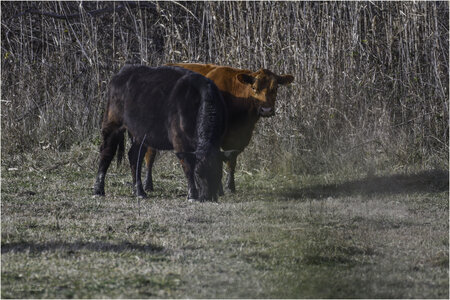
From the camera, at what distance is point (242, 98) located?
9039mm

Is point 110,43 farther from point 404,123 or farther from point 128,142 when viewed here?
point 404,123

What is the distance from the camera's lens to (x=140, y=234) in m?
6.30

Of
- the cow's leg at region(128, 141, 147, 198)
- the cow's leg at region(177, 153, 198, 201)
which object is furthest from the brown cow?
the cow's leg at region(177, 153, 198, 201)

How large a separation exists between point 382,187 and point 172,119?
237cm

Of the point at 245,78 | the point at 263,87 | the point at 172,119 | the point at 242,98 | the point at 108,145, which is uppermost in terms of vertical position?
the point at 245,78

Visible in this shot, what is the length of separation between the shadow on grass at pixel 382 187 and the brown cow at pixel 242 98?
75 centimetres

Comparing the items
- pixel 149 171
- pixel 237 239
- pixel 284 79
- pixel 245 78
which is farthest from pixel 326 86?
pixel 237 239

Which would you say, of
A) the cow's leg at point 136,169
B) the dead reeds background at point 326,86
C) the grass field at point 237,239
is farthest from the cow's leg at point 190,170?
the dead reeds background at point 326,86

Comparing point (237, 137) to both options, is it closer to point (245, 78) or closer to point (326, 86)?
point (245, 78)

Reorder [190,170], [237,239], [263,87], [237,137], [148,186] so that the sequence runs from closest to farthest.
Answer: [237,239]
[190,170]
[263,87]
[237,137]
[148,186]

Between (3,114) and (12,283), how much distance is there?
703 centimetres

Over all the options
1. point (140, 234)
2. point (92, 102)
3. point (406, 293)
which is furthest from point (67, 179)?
point (406, 293)

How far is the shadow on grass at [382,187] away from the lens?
8523 mm

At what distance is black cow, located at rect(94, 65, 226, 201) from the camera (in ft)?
26.1
